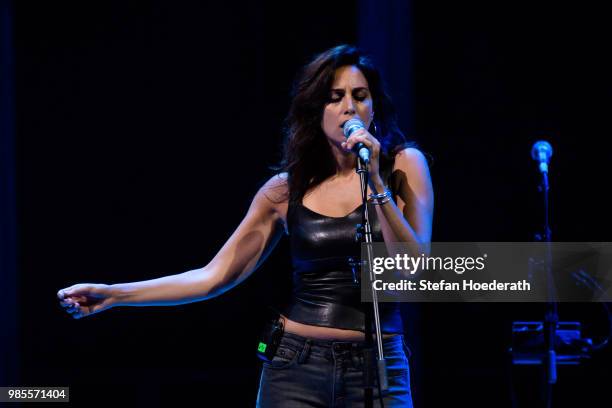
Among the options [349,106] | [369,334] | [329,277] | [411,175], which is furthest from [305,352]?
[349,106]

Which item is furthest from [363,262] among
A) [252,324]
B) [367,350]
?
[252,324]

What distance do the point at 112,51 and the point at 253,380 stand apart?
Answer: 5.53 feet

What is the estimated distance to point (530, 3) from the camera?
3.14 meters

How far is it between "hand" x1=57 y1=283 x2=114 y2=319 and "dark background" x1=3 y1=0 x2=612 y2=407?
51.8 inches

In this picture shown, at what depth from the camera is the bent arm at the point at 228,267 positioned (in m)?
Result: 2.01

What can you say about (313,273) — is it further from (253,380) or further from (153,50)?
(153,50)

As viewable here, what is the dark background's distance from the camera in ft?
10.0

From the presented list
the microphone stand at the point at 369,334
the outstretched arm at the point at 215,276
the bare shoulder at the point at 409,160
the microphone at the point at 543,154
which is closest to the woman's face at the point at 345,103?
the bare shoulder at the point at 409,160

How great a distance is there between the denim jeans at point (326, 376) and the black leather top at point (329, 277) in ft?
0.19

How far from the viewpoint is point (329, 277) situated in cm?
189

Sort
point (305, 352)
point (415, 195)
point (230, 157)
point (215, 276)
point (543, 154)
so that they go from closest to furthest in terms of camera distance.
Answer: point (305, 352) → point (415, 195) → point (215, 276) → point (543, 154) → point (230, 157)

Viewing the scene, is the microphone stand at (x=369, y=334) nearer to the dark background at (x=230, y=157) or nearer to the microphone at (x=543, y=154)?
the microphone at (x=543, y=154)

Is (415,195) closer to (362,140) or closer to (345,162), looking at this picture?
(345,162)

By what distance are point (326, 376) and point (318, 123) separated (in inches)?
29.6
